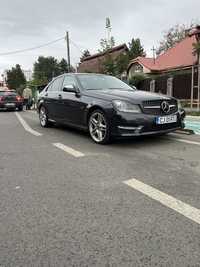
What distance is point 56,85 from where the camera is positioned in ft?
27.9

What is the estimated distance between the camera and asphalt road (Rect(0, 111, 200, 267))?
2.42m

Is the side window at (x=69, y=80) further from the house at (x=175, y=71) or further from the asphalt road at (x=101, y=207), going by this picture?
the house at (x=175, y=71)

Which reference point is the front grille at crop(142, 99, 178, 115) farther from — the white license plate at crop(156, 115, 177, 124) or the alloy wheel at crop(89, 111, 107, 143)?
the alloy wheel at crop(89, 111, 107, 143)

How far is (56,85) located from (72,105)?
4.94ft

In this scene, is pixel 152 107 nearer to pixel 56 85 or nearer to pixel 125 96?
pixel 125 96

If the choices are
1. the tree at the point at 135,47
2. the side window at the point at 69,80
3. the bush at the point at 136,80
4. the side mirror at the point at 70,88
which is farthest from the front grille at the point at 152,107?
Result: the tree at the point at 135,47

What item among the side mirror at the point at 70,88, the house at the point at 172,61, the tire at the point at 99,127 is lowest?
the tire at the point at 99,127

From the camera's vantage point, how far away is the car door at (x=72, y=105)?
6.97 metres

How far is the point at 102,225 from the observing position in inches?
113

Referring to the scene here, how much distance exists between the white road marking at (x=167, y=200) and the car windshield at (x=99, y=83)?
3560mm

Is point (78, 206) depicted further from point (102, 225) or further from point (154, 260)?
point (154, 260)

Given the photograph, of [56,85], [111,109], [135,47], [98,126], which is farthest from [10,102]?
[135,47]

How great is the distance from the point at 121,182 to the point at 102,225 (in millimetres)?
1194

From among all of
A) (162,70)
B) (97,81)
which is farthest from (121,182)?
(162,70)
